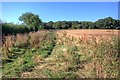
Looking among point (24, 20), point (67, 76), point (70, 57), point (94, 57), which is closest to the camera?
point (67, 76)

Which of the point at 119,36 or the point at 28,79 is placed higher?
the point at 119,36

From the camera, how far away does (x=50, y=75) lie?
6816 millimetres

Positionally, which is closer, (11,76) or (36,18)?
(11,76)

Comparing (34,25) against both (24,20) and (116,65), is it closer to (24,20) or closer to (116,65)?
(24,20)

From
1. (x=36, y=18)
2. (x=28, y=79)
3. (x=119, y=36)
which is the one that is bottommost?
(x=28, y=79)

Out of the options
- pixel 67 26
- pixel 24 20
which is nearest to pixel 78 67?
pixel 67 26

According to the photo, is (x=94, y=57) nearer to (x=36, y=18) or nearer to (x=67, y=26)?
(x=67, y=26)

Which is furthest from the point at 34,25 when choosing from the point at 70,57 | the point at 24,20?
the point at 70,57

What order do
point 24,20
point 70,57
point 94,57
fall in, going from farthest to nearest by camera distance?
1. point 24,20
2. point 70,57
3. point 94,57

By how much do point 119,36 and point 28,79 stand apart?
3187 mm

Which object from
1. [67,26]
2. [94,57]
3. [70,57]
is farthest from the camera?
[67,26]

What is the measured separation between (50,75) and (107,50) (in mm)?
1904

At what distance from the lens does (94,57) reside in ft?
25.5

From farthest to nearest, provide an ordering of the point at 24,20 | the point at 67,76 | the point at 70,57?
the point at 24,20 < the point at 70,57 < the point at 67,76
